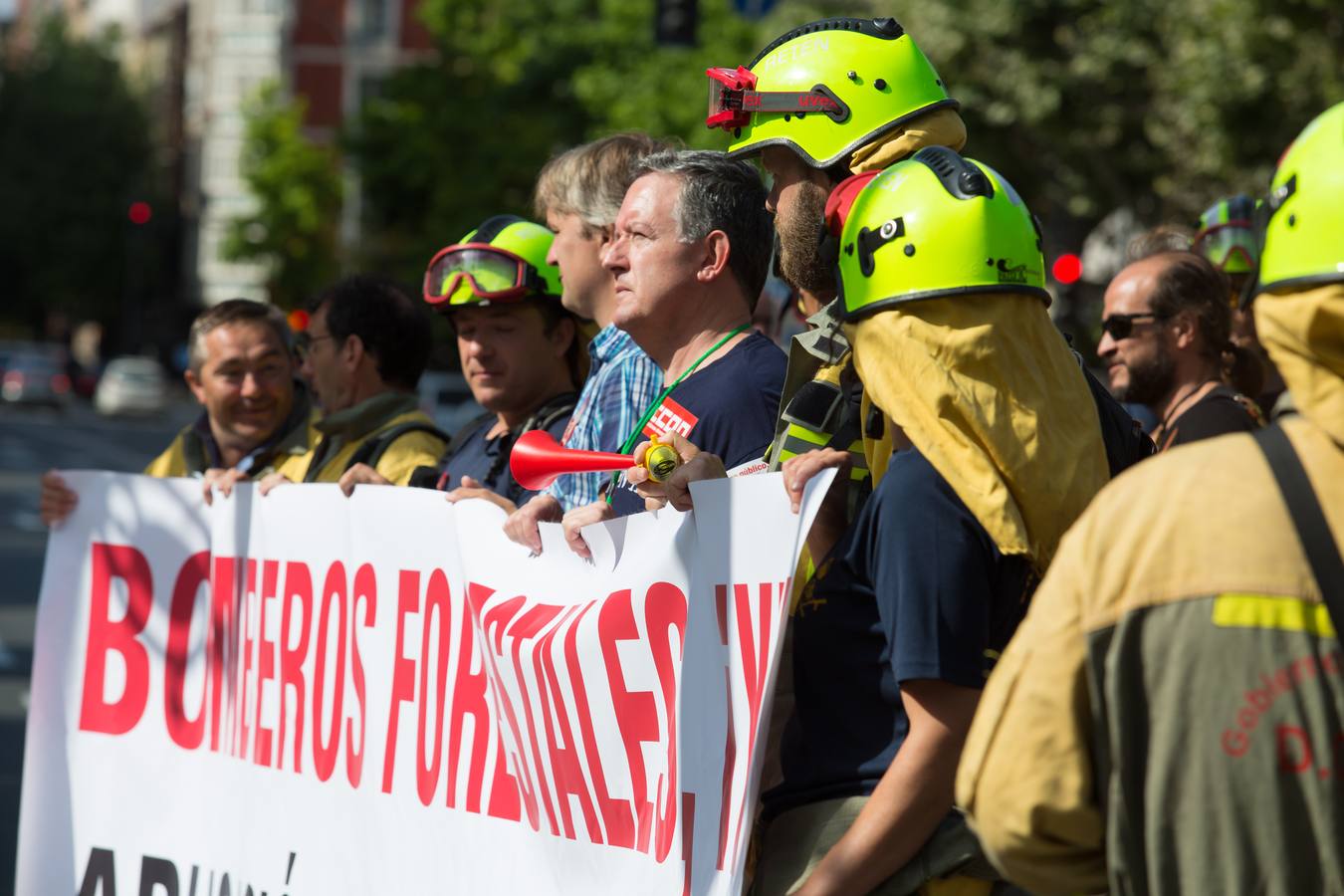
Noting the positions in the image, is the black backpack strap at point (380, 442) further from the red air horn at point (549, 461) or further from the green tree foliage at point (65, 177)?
the green tree foliage at point (65, 177)

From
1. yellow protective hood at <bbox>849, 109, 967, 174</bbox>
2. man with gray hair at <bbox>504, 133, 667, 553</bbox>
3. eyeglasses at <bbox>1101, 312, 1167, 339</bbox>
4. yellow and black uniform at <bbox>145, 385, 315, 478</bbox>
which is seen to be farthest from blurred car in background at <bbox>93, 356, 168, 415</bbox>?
yellow protective hood at <bbox>849, 109, 967, 174</bbox>

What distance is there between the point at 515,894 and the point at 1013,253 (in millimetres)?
1687

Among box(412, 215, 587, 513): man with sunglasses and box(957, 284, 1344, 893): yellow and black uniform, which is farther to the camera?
box(412, 215, 587, 513): man with sunglasses

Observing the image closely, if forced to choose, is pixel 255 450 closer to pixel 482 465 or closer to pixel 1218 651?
pixel 482 465

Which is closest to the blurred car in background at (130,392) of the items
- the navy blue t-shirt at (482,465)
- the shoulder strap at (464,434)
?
the shoulder strap at (464,434)

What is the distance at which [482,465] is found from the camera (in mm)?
5016

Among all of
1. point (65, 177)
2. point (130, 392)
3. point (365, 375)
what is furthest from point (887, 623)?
point (65, 177)

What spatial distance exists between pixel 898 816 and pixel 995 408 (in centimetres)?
59

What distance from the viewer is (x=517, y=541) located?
3.87m

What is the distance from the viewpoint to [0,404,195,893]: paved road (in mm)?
9219

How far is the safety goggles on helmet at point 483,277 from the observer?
16.5 feet

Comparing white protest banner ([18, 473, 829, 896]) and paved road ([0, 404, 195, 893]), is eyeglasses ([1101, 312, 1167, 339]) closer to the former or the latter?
white protest banner ([18, 473, 829, 896])

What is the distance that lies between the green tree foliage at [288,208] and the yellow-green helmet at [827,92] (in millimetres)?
46813

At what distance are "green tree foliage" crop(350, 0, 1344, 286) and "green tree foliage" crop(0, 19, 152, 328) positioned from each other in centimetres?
3350
